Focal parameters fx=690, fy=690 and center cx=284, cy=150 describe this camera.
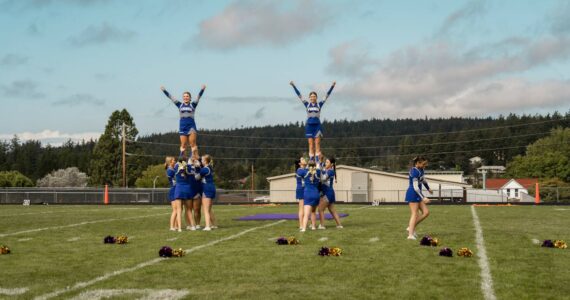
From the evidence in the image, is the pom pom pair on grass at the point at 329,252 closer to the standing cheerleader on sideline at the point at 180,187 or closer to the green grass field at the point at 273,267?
the green grass field at the point at 273,267

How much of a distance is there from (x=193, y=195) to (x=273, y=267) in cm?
784

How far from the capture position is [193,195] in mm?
17875

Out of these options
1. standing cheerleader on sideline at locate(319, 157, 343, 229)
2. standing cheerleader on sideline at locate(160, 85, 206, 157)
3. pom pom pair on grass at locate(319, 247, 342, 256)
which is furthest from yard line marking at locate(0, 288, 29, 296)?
standing cheerleader on sideline at locate(160, 85, 206, 157)

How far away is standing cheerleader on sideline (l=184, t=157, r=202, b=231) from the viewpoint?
696 inches

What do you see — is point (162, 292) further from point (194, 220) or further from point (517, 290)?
point (194, 220)

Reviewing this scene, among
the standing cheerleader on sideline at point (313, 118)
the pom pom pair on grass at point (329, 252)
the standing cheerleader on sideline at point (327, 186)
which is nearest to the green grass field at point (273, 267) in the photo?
the pom pom pair on grass at point (329, 252)

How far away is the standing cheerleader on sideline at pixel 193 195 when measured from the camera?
696 inches

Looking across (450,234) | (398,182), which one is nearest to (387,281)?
(450,234)

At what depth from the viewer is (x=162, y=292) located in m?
8.26

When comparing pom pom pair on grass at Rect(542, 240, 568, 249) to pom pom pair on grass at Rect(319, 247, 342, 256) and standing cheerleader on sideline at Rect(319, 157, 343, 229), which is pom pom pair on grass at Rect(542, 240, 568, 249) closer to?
pom pom pair on grass at Rect(319, 247, 342, 256)

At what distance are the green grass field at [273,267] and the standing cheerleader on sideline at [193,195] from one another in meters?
1.40

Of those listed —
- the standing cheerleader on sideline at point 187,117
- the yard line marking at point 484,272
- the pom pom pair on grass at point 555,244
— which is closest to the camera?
the yard line marking at point 484,272

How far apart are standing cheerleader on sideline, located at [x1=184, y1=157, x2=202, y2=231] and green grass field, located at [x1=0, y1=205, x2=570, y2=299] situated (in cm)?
140

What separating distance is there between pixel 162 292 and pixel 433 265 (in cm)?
438
